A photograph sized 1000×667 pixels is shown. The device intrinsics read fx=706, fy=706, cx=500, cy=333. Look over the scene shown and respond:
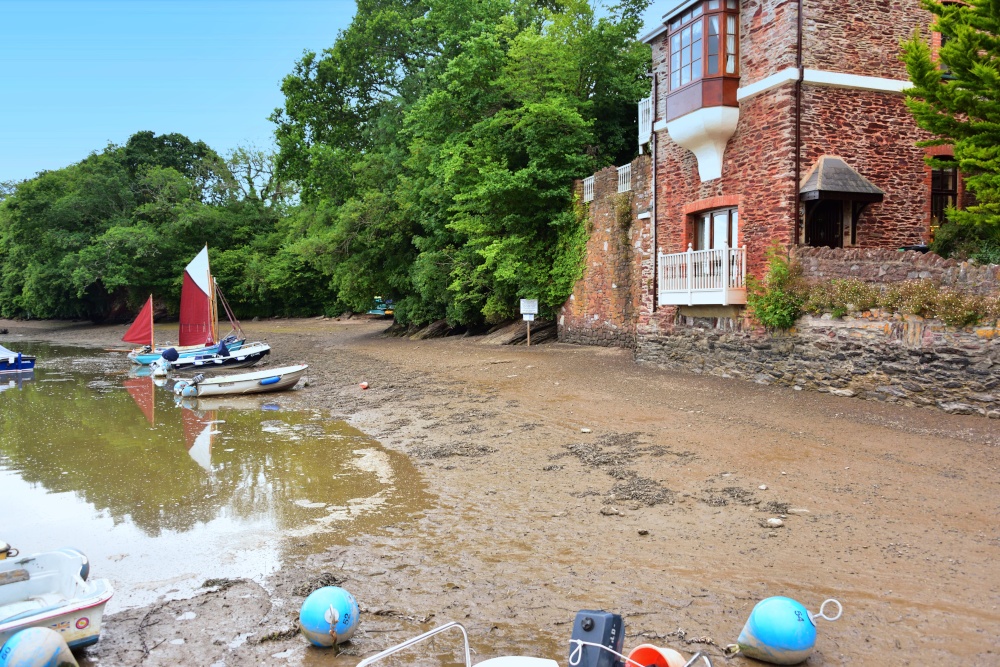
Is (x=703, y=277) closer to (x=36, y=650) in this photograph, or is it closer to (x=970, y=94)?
(x=970, y=94)

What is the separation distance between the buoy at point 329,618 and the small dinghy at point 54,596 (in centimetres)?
143

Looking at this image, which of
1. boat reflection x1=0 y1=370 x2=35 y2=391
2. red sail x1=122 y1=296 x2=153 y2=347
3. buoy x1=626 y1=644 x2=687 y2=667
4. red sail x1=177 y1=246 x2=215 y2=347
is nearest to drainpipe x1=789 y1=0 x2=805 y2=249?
buoy x1=626 y1=644 x2=687 y2=667

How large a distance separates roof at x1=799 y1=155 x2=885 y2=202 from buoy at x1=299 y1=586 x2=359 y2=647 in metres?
11.3

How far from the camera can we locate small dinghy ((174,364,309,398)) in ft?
60.0

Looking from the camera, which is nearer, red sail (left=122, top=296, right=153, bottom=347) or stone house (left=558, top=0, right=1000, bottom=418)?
stone house (left=558, top=0, right=1000, bottom=418)

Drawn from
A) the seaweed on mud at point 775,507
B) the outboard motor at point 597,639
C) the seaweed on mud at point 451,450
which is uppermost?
the outboard motor at point 597,639

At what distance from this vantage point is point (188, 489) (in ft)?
31.3

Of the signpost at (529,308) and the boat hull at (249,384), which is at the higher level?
the signpost at (529,308)

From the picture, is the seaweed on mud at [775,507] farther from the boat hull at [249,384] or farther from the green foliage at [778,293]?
the boat hull at [249,384]

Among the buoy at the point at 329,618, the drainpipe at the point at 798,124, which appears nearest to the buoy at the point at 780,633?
the buoy at the point at 329,618

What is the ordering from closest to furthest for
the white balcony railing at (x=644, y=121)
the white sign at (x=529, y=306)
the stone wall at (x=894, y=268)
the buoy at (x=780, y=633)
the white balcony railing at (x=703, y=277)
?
the buoy at (x=780, y=633) < the stone wall at (x=894, y=268) < the white balcony railing at (x=703, y=277) < the white balcony railing at (x=644, y=121) < the white sign at (x=529, y=306)

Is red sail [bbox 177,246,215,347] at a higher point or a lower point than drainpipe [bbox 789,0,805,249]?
lower

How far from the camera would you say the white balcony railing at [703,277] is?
14070mm

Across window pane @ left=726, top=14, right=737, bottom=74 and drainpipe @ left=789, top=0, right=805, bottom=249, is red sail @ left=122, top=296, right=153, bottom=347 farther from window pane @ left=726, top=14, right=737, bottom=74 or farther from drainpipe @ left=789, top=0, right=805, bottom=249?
drainpipe @ left=789, top=0, right=805, bottom=249
